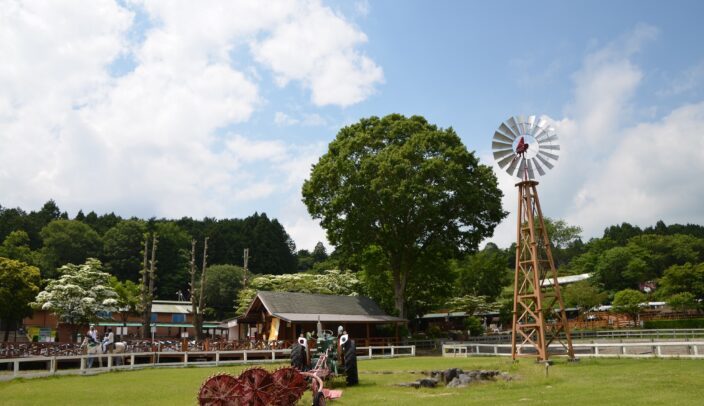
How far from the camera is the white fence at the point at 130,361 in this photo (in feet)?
74.0

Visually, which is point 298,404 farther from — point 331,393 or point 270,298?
point 270,298

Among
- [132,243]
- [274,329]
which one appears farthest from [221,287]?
[274,329]

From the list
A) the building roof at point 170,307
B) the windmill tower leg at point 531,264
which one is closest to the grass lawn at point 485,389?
the windmill tower leg at point 531,264

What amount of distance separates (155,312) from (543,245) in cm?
5268

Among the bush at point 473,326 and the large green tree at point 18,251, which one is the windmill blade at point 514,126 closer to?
the bush at point 473,326

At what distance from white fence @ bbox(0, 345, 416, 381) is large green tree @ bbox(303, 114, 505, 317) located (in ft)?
37.3

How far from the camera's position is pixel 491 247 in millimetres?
154625

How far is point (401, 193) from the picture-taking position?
4084 cm

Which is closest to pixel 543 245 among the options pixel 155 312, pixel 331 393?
pixel 331 393

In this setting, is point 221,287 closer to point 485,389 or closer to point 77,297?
point 77,297

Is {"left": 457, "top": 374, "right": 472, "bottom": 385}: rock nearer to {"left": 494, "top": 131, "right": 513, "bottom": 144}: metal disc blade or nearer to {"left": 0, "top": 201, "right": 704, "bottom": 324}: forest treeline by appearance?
{"left": 494, "top": 131, "right": 513, "bottom": 144}: metal disc blade

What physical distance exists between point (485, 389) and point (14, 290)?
140ft

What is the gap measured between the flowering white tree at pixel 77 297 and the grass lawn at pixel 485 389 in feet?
62.9

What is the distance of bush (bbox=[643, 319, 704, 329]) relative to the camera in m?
52.5
